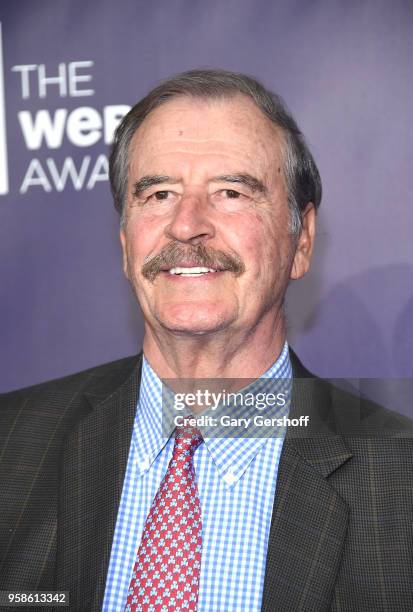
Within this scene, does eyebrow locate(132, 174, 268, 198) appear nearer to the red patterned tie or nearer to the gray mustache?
the gray mustache

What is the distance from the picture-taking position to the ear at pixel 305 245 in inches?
101

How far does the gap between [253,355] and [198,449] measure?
30cm

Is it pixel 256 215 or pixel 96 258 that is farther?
pixel 96 258

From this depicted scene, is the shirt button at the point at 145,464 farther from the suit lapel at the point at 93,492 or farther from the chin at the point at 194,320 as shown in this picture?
the chin at the point at 194,320

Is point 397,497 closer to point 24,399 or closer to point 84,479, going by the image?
point 84,479

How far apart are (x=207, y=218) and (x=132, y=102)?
768 mm

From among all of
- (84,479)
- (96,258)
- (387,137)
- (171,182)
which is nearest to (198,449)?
(84,479)

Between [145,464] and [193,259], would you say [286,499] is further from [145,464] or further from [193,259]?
[193,259]

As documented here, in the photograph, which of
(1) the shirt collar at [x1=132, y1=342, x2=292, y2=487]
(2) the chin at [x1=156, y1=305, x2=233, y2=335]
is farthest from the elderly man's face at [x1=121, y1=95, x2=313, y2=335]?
(1) the shirt collar at [x1=132, y1=342, x2=292, y2=487]

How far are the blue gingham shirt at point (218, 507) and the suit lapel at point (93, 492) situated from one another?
0.02 meters

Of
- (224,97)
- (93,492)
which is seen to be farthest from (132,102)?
(93,492)

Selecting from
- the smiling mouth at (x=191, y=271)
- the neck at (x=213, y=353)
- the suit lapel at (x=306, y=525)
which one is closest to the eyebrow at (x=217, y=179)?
the smiling mouth at (x=191, y=271)

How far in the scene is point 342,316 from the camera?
2824 mm

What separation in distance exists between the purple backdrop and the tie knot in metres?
0.69
